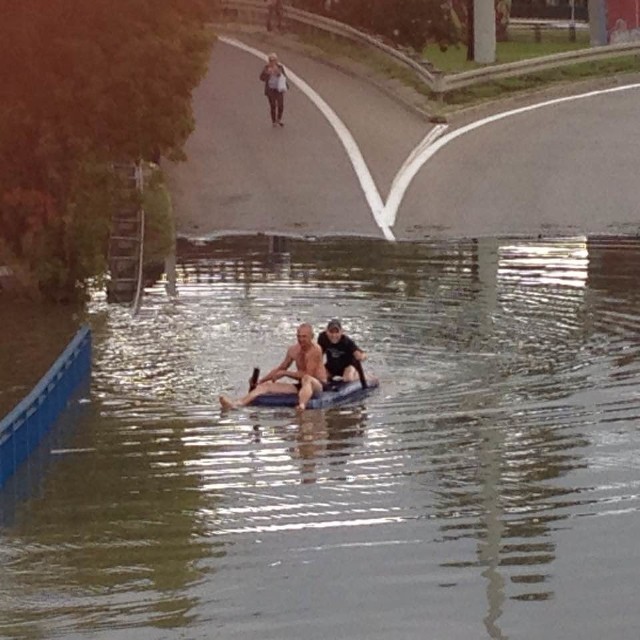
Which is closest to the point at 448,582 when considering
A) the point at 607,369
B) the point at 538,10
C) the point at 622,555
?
the point at 622,555

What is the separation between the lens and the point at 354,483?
703 inches

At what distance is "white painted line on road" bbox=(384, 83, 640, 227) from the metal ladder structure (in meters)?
6.66

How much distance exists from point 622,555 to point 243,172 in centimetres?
2827

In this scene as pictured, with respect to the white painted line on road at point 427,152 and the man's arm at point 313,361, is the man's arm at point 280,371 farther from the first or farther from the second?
the white painted line on road at point 427,152

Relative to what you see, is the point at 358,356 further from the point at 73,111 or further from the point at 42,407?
the point at 73,111

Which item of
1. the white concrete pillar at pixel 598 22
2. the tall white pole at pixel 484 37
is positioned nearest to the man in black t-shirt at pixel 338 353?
the tall white pole at pixel 484 37

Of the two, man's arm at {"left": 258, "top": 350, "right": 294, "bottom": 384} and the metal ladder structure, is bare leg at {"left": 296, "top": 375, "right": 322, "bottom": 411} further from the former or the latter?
the metal ladder structure

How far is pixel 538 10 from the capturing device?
285 ft

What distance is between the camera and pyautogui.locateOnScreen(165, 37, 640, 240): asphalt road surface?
38625mm

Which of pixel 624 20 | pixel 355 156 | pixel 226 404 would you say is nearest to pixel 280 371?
pixel 226 404

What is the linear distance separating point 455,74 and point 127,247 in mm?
19057

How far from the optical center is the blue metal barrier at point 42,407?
1839 cm

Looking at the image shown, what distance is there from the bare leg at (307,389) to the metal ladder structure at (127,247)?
8695mm

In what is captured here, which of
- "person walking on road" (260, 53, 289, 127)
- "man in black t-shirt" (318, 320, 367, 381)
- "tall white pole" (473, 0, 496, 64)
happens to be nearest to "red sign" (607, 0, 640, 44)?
"tall white pole" (473, 0, 496, 64)
